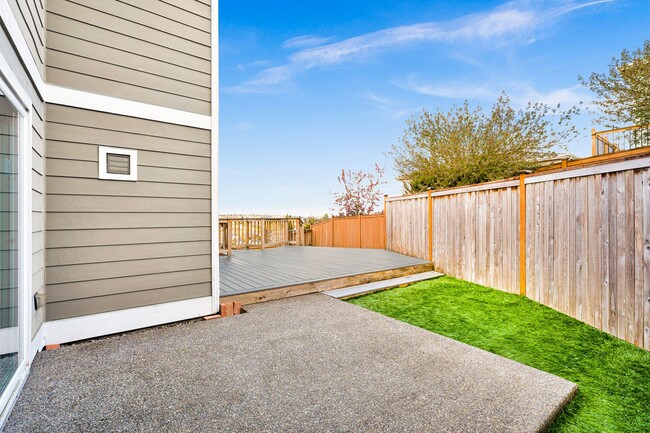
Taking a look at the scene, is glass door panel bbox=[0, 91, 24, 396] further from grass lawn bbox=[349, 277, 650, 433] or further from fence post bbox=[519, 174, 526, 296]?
fence post bbox=[519, 174, 526, 296]

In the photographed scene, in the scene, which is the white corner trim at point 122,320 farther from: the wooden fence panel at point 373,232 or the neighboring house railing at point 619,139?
the neighboring house railing at point 619,139

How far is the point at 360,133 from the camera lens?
13.9m

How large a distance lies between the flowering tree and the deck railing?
672cm

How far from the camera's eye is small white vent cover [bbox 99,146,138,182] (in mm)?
2783

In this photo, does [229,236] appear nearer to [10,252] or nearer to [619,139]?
[10,252]

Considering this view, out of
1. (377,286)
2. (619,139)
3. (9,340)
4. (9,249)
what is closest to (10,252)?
(9,249)

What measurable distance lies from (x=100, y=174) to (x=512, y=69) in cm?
979

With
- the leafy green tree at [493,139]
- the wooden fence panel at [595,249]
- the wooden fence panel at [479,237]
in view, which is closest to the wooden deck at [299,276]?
the wooden fence panel at [479,237]

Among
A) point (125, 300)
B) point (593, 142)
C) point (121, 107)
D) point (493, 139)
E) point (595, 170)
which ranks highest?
point (593, 142)

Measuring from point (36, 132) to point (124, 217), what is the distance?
925mm

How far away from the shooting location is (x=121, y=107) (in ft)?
9.44

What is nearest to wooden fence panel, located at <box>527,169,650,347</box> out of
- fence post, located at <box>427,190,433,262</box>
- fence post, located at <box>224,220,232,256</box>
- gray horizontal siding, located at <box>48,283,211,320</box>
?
fence post, located at <box>427,190,433,262</box>

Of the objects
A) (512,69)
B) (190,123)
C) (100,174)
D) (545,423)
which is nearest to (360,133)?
(512,69)

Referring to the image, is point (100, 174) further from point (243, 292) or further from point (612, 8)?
point (612, 8)
